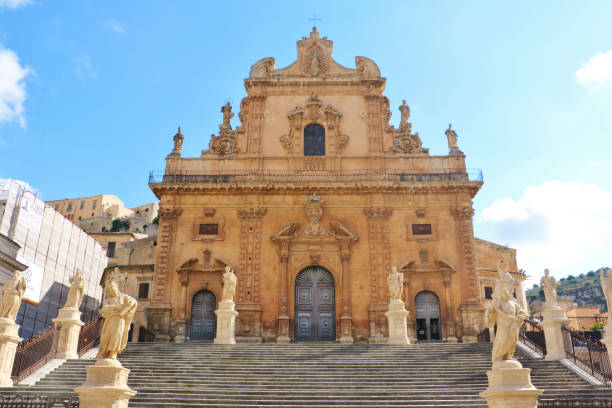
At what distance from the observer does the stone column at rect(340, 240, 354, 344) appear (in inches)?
881

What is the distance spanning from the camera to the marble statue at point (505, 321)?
388 inches

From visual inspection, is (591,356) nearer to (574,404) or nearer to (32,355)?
(574,404)

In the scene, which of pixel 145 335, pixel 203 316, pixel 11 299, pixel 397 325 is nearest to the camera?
pixel 11 299

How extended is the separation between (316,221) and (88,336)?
10753 mm

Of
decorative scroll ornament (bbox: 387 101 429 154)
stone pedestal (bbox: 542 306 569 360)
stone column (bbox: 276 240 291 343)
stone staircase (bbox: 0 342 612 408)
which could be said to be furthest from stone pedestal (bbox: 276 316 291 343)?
stone pedestal (bbox: 542 306 569 360)

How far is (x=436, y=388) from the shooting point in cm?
1334

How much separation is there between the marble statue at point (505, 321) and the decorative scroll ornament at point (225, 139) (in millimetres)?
18112

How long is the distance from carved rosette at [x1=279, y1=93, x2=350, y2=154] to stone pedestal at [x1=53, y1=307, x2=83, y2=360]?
13.1 metres

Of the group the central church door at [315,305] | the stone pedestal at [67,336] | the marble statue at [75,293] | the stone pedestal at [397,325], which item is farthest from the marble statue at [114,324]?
the central church door at [315,305]

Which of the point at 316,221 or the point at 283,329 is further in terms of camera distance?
the point at 316,221

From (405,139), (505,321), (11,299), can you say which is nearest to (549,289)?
(505,321)

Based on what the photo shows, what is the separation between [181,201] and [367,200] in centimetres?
897

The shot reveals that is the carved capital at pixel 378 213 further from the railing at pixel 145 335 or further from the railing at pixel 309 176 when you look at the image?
the railing at pixel 145 335

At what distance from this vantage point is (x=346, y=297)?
23.1 meters
